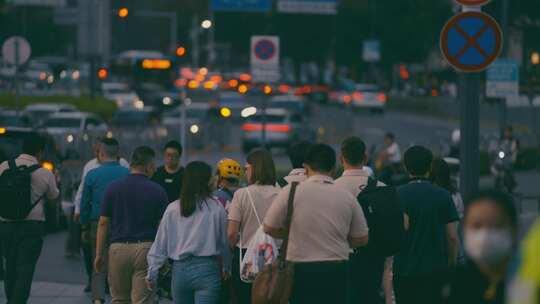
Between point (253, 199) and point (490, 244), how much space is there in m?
4.95

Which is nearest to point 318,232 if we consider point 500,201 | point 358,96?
point 500,201

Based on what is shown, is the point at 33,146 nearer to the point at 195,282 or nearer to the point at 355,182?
the point at 195,282

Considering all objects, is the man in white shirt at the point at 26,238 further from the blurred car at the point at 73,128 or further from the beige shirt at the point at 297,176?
the blurred car at the point at 73,128

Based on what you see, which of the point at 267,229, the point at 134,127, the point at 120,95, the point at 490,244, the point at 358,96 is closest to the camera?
the point at 490,244

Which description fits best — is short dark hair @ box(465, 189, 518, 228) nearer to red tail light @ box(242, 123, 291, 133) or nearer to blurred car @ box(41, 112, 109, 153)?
blurred car @ box(41, 112, 109, 153)

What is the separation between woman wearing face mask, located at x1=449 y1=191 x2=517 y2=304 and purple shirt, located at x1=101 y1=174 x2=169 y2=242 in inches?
208

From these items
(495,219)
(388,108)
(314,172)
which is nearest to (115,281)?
(314,172)

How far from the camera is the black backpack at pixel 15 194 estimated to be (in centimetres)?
1123

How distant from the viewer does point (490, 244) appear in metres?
4.57

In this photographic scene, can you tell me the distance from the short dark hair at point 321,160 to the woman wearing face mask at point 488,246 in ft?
11.5

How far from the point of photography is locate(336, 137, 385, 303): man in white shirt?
955 centimetres

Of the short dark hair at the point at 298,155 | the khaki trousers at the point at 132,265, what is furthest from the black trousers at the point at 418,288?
the short dark hair at the point at 298,155

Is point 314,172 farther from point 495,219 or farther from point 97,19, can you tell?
point 97,19

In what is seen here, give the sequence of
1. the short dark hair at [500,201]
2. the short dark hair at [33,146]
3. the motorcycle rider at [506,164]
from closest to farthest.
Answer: the short dark hair at [500,201] → the short dark hair at [33,146] → the motorcycle rider at [506,164]
